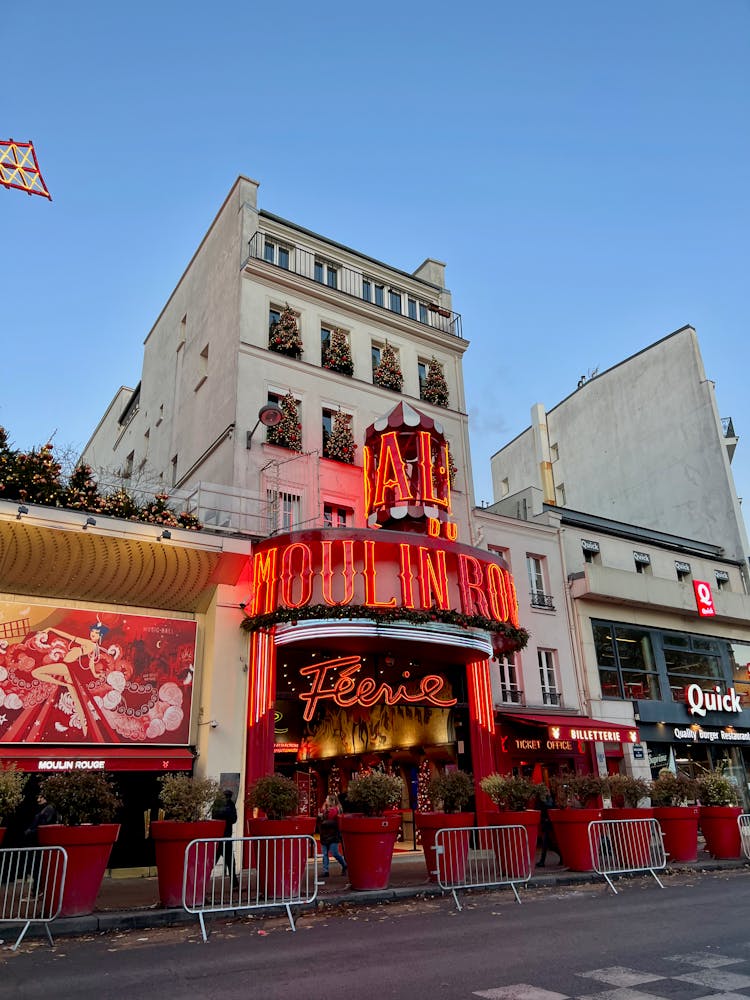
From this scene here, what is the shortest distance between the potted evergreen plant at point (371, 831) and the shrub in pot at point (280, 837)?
73 cm

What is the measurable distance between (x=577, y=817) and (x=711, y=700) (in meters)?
15.5

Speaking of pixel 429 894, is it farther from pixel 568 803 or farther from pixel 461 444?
pixel 461 444

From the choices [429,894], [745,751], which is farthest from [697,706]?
[429,894]

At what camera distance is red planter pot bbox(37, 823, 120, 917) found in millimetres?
8938

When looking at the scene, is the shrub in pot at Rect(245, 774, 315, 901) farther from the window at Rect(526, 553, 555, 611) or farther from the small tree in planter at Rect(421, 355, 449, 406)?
the small tree in planter at Rect(421, 355, 449, 406)

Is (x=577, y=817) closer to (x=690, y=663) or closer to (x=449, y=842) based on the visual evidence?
(x=449, y=842)

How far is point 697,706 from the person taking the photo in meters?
25.4

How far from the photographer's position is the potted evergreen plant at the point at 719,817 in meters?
14.7

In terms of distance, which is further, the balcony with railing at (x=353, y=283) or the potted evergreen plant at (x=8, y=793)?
the balcony with railing at (x=353, y=283)

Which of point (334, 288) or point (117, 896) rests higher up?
point (334, 288)

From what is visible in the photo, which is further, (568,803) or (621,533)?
(621,533)

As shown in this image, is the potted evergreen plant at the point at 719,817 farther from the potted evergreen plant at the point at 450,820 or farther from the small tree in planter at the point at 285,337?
the small tree in planter at the point at 285,337

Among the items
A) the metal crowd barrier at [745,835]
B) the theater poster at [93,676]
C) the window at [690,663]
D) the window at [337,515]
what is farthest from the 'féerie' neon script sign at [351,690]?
the window at [690,663]

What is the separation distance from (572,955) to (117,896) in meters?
7.69
